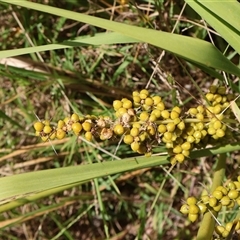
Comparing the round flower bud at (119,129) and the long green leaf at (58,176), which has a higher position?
the round flower bud at (119,129)

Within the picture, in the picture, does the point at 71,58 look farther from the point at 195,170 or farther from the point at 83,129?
the point at 83,129

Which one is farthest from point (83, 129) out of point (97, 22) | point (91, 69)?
point (91, 69)

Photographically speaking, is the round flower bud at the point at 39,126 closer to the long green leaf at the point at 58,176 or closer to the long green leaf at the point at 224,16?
the long green leaf at the point at 58,176

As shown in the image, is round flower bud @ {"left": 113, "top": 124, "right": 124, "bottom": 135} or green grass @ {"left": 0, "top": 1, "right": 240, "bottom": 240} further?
green grass @ {"left": 0, "top": 1, "right": 240, "bottom": 240}

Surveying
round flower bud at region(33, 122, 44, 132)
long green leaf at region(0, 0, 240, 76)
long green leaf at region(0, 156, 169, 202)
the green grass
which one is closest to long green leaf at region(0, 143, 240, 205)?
long green leaf at region(0, 156, 169, 202)

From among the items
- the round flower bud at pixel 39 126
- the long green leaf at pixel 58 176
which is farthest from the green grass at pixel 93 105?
the round flower bud at pixel 39 126

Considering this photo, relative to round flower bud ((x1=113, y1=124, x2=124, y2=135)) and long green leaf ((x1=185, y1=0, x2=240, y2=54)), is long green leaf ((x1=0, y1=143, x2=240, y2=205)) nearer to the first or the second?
round flower bud ((x1=113, y1=124, x2=124, y2=135))

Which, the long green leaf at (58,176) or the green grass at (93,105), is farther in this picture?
the green grass at (93,105)

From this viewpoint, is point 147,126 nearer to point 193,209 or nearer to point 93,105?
point 193,209

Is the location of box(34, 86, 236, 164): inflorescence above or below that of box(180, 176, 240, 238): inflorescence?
above
